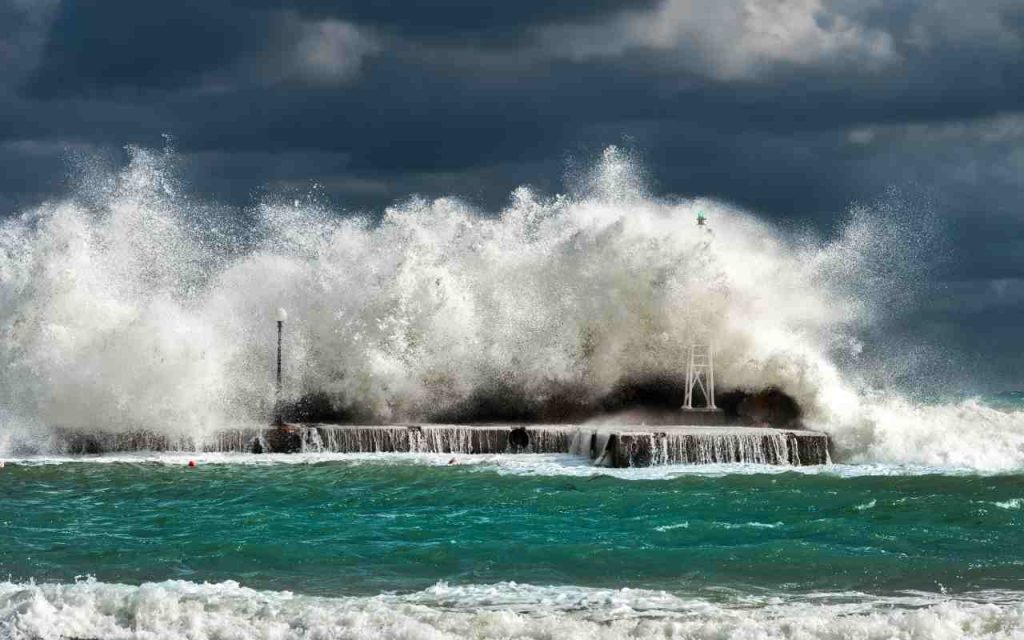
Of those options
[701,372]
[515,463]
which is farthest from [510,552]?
[701,372]

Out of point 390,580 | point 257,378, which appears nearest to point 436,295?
point 257,378

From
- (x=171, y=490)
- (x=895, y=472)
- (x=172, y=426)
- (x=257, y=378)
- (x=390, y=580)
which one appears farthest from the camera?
(x=257, y=378)

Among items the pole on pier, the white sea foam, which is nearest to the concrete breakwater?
the pole on pier

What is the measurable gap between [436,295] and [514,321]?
158 cm

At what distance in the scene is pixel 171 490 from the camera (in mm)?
17156

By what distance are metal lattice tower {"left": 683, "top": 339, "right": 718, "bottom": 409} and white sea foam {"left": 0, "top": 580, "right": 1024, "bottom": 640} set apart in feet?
40.2

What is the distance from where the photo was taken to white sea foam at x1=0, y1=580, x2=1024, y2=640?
9.42 m

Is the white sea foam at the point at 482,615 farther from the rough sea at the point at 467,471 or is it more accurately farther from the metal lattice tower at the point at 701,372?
the metal lattice tower at the point at 701,372

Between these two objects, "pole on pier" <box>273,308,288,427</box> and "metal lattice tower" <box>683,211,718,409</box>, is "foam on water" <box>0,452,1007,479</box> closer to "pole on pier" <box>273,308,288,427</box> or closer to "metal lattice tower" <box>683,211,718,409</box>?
"pole on pier" <box>273,308,288,427</box>

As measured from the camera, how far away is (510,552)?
12484 mm

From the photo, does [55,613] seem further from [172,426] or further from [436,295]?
[436,295]

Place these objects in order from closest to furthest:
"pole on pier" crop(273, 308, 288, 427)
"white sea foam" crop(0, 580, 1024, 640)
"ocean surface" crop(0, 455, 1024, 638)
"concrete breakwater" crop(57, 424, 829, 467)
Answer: "white sea foam" crop(0, 580, 1024, 640)
"ocean surface" crop(0, 455, 1024, 638)
"concrete breakwater" crop(57, 424, 829, 467)
"pole on pier" crop(273, 308, 288, 427)

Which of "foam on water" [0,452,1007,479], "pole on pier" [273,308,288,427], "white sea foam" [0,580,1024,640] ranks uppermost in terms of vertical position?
"pole on pier" [273,308,288,427]

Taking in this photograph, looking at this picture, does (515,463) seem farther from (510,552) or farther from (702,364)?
(510,552)
